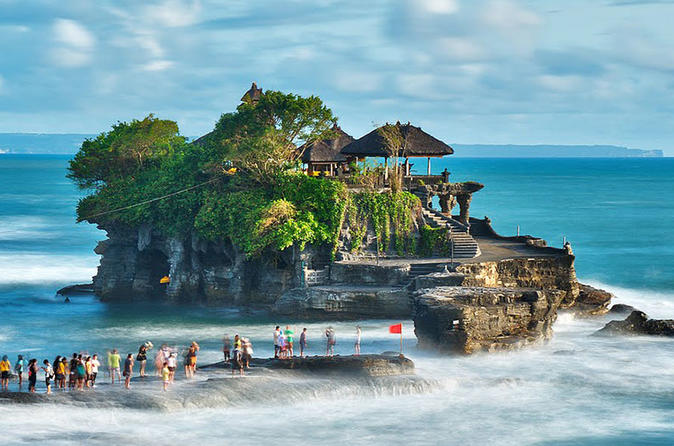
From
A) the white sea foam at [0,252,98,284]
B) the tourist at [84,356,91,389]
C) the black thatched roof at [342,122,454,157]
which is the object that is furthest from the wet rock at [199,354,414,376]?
the white sea foam at [0,252,98,284]

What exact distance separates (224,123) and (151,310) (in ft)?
35.9

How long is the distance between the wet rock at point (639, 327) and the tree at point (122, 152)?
28.1 m

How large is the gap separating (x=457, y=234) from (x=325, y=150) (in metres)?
9.77

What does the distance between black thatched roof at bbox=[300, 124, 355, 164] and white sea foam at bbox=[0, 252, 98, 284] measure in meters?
20.0

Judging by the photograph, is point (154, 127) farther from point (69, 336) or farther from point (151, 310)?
point (69, 336)

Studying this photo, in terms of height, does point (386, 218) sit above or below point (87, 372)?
above

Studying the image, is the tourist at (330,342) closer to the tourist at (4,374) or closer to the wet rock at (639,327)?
the tourist at (4,374)

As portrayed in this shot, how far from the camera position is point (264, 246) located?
50.8 meters

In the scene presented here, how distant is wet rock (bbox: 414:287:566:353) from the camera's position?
41.6 m

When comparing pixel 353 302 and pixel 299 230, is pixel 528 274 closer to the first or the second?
pixel 353 302

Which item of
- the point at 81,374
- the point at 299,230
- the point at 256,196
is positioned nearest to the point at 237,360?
the point at 81,374

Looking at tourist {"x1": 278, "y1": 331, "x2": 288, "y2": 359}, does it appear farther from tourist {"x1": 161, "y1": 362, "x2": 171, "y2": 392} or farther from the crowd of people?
tourist {"x1": 161, "y1": 362, "x2": 171, "y2": 392}

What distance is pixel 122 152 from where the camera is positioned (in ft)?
196

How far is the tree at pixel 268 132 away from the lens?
2090 inches
